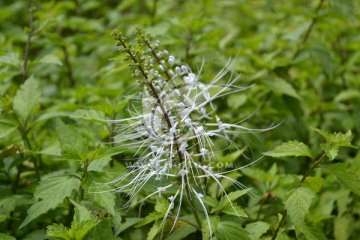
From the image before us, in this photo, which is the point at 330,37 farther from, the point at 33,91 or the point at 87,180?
the point at 87,180

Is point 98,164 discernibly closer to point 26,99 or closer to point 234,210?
point 234,210

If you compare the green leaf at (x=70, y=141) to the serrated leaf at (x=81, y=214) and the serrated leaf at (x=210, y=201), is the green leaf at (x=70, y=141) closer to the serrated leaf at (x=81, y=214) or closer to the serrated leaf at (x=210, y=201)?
the serrated leaf at (x=81, y=214)

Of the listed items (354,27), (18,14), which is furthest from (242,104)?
(18,14)

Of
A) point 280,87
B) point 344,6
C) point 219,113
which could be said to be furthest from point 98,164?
point 344,6

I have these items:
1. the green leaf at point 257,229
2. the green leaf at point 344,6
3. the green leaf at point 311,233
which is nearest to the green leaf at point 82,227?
the green leaf at point 257,229

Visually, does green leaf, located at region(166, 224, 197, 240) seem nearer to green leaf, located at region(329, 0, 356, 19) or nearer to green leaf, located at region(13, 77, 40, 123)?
green leaf, located at region(13, 77, 40, 123)
